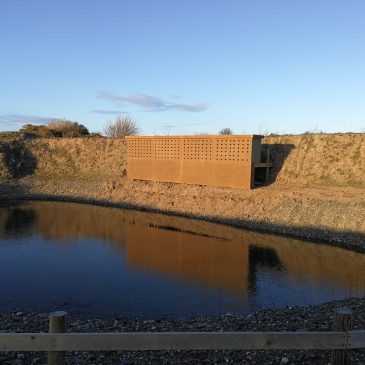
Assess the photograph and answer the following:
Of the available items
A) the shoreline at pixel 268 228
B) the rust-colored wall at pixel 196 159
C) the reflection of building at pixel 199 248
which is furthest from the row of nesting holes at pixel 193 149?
the reflection of building at pixel 199 248

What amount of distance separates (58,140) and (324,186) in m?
30.3

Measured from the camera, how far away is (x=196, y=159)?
31.1 m

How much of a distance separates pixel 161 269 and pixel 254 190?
12.9 m

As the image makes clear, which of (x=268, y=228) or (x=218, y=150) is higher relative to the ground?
(x=218, y=150)

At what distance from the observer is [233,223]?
25.4 m

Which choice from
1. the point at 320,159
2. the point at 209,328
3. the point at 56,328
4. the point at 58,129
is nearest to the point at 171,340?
the point at 56,328

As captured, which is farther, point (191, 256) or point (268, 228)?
point (268, 228)

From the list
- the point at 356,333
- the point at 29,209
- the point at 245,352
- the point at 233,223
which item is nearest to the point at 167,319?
the point at 245,352

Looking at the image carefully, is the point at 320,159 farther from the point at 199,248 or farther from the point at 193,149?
the point at 199,248

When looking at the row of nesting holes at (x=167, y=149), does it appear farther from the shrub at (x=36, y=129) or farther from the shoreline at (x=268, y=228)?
the shrub at (x=36, y=129)

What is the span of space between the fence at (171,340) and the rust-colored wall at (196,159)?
77.2ft

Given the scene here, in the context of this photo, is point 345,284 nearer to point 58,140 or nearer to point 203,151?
point 203,151

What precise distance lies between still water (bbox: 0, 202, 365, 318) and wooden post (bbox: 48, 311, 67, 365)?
6.75 m

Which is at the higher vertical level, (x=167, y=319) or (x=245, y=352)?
(x=245, y=352)
